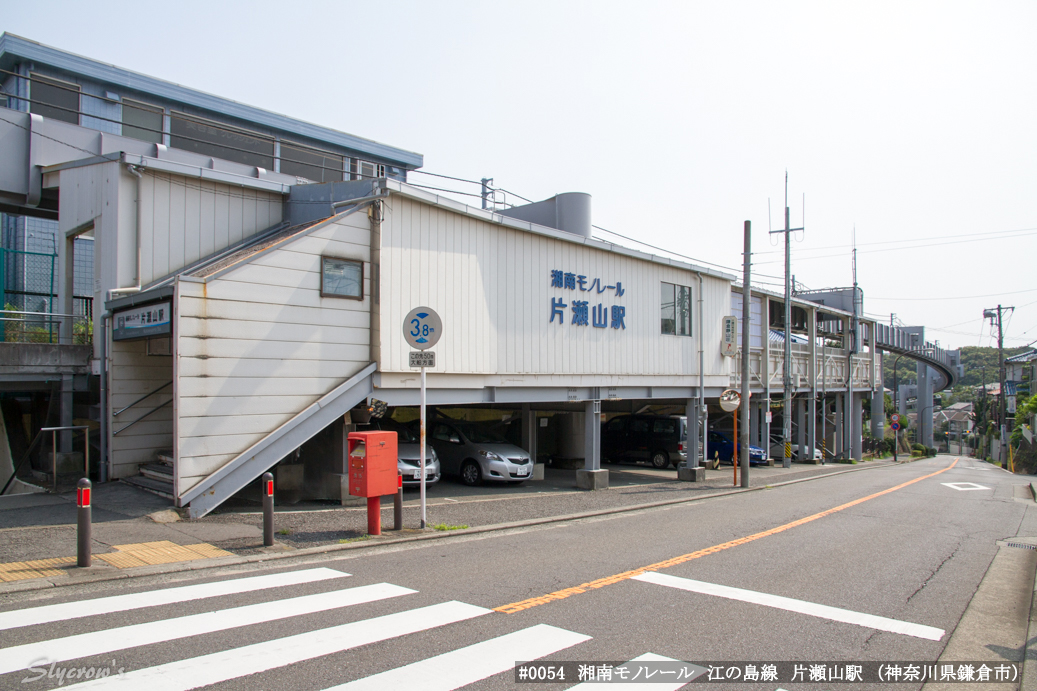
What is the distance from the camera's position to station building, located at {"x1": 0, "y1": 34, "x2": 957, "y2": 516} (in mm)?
10188

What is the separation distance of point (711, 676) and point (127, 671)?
13.0 feet

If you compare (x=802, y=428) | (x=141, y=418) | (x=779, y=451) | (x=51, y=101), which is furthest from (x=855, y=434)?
(x=51, y=101)

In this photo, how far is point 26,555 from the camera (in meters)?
7.31

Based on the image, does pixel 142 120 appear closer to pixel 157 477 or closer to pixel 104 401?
pixel 104 401

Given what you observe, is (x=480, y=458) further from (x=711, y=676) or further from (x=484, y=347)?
(x=711, y=676)

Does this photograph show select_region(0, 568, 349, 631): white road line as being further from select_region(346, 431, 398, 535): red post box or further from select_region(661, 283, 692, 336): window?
select_region(661, 283, 692, 336): window

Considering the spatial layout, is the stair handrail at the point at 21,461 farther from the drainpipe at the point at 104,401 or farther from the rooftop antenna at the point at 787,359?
the rooftop antenna at the point at 787,359

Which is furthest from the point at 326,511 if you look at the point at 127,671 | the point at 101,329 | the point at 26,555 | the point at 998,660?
the point at 998,660

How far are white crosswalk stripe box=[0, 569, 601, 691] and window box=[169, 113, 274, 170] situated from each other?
15.8 meters

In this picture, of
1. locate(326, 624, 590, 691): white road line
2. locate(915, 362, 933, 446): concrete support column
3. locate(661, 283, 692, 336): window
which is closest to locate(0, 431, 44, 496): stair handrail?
locate(326, 624, 590, 691): white road line

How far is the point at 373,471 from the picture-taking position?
9.24 meters

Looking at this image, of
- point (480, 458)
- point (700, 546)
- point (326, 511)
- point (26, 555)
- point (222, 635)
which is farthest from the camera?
point (480, 458)

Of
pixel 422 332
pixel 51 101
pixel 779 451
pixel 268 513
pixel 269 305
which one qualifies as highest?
pixel 51 101

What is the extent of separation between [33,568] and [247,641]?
3324mm
